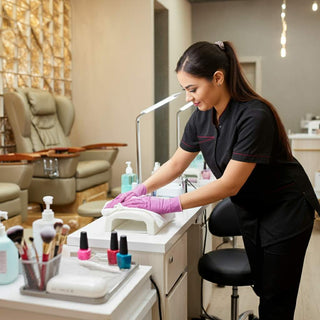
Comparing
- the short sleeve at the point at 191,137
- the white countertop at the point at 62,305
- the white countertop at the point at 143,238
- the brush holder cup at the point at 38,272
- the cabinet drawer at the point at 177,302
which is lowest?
the cabinet drawer at the point at 177,302

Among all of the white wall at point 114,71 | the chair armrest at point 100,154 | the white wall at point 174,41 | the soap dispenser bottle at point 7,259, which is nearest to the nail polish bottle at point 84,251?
the soap dispenser bottle at point 7,259

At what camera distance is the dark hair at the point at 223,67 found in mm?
1376

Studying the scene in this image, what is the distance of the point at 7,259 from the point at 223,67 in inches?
33.5

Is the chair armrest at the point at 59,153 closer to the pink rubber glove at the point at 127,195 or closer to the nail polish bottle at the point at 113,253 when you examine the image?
the pink rubber glove at the point at 127,195

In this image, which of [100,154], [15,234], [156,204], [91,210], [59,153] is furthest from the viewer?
[100,154]

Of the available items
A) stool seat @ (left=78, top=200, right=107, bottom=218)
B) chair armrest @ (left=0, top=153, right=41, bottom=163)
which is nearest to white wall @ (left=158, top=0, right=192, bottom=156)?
chair armrest @ (left=0, top=153, right=41, bottom=163)

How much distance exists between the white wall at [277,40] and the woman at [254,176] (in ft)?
19.8

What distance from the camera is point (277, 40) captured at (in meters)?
7.27

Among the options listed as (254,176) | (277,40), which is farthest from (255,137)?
(277,40)

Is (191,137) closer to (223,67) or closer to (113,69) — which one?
(223,67)

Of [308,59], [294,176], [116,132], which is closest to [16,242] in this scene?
[294,176]

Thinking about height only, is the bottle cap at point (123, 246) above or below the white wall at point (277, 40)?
below

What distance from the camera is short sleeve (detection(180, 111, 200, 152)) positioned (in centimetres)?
164

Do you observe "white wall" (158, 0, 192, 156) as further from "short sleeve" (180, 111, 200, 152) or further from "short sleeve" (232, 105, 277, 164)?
"short sleeve" (232, 105, 277, 164)
